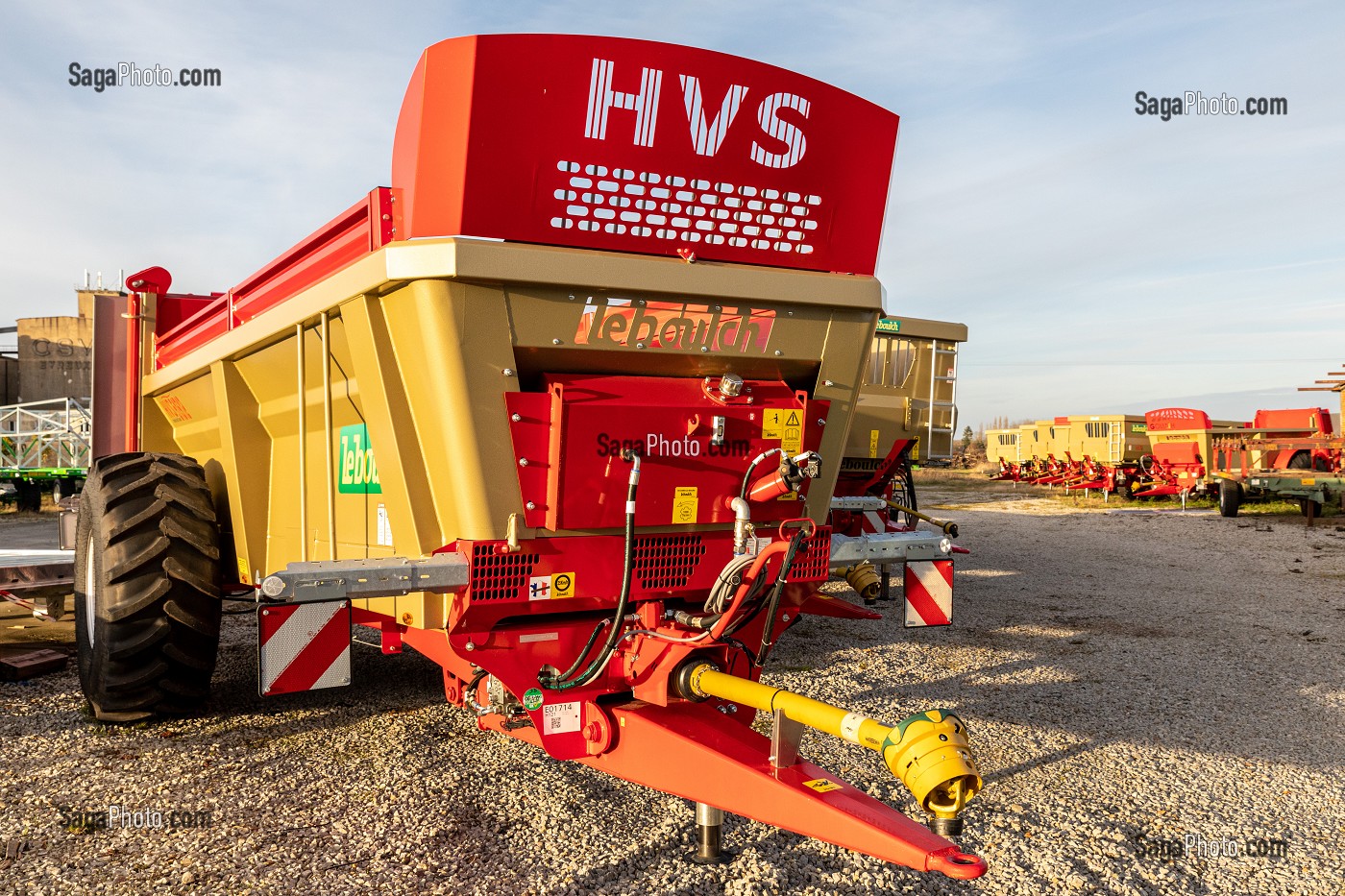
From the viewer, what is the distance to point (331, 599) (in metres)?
2.81

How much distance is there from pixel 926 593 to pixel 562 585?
1742 mm

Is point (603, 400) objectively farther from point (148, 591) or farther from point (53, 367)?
point (53, 367)

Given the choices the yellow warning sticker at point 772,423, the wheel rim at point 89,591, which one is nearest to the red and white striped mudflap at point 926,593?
the yellow warning sticker at point 772,423

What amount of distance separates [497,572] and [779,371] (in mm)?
1350

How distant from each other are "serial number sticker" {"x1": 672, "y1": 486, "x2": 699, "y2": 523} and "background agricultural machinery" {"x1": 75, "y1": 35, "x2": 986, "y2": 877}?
0.04 feet

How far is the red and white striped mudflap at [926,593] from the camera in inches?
157

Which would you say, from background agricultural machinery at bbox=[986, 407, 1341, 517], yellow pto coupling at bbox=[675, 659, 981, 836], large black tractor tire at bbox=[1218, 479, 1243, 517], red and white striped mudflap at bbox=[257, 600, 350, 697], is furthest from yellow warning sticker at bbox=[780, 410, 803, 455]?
large black tractor tire at bbox=[1218, 479, 1243, 517]

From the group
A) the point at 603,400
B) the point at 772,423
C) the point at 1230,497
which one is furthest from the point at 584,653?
the point at 1230,497

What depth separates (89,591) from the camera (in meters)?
4.43

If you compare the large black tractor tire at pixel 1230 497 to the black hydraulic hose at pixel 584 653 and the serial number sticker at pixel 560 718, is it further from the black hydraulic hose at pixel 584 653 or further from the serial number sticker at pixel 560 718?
the serial number sticker at pixel 560 718

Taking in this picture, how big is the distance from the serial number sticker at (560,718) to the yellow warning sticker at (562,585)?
39 centimetres

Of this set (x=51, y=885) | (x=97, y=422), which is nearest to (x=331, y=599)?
(x=51, y=885)

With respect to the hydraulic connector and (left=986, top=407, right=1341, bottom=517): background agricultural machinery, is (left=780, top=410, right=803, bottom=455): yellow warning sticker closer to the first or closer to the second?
the hydraulic connector

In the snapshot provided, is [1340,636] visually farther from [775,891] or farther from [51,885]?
[51,885]
